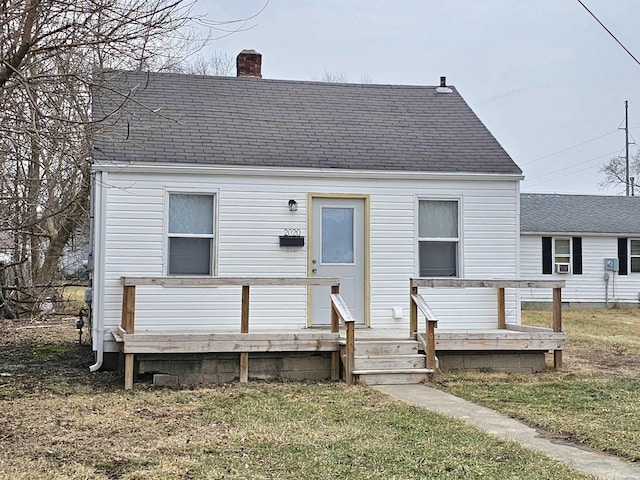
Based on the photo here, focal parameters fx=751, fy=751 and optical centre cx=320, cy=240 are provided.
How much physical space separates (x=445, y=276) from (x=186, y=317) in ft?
12.8

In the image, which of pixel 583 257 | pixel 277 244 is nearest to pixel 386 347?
pixel 277 244

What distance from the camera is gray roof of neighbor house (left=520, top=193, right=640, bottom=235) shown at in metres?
23.8

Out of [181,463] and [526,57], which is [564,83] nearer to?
[526,57]

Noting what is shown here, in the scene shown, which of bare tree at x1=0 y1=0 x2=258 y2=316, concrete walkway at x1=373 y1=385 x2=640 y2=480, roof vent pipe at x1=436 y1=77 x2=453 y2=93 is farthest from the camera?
roof vent pipe at x1=436 y1=77 x2=453 y2=93

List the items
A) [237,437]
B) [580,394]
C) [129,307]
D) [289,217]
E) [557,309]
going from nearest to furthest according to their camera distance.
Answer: [237,437] → [580,394] → [129,307] → [557,309] → [289,217]

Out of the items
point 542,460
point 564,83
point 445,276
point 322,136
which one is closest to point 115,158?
point 322,136

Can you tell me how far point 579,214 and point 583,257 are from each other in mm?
2018

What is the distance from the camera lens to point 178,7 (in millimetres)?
6891

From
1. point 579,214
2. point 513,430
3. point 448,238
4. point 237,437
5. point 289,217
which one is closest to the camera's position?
point 237,437

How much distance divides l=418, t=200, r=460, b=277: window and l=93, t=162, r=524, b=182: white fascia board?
17.7 inches

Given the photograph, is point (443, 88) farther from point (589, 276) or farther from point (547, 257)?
point (589, 276)

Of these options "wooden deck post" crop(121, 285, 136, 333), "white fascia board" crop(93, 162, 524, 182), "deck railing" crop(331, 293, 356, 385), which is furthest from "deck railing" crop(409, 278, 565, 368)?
"wooden deck post" crop(121, 285, 136, 333)

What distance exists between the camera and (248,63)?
14.1 metres

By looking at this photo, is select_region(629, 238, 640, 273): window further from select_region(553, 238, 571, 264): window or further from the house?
the house
